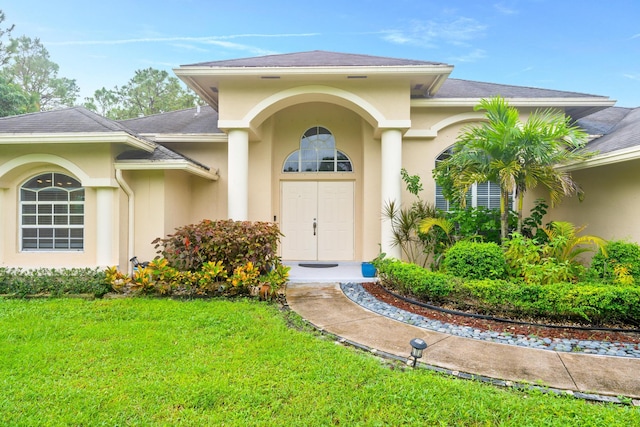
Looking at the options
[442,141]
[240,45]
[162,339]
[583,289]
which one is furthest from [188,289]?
[240,45]

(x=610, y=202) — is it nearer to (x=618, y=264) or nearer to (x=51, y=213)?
(x=618, y=264)

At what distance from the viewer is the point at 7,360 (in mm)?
A: 3611

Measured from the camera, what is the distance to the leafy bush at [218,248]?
6.51 metres

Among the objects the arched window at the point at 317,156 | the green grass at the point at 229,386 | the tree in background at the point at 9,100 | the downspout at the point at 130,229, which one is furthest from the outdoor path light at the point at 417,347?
the tree in background at the point at 9,100

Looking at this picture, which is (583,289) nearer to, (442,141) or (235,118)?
(442,141)

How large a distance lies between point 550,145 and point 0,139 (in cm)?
1146

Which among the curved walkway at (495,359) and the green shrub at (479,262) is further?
the green shrub at (479,262)

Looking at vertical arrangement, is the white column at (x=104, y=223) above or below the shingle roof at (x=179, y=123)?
below

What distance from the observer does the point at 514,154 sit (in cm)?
624

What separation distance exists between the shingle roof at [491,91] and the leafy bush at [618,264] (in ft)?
16.2

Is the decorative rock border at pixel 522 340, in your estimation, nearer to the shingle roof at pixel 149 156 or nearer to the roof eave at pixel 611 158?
the roof eave at pixel 611 158

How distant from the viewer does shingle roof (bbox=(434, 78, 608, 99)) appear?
882cm

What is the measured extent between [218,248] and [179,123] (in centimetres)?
583

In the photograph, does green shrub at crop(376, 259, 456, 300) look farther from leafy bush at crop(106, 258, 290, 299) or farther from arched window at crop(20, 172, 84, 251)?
arched window at crop(20, 172, 84, 251)
